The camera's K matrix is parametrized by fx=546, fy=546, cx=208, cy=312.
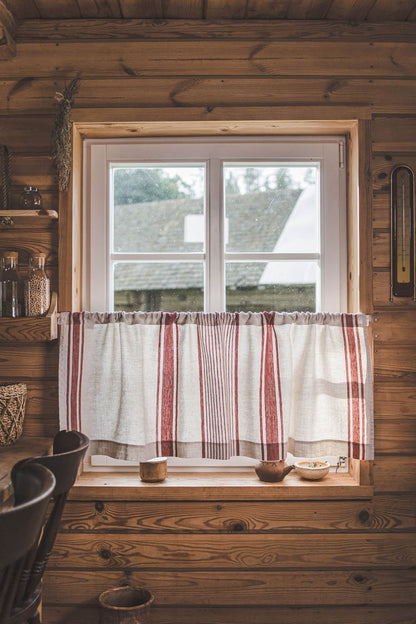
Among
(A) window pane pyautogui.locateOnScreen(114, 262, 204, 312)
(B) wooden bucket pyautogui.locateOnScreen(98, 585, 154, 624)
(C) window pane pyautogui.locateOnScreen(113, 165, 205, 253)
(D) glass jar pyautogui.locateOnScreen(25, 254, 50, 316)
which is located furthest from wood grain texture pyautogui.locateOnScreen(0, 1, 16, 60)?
(B) wooden bucket pyautogui.locateOnScreen(98, 585, 154, 624)

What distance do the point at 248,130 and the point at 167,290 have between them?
0.77 m

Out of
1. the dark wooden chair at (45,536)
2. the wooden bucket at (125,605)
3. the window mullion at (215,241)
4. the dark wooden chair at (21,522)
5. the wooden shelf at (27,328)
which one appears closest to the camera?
the dark wooden chair at (21,522)

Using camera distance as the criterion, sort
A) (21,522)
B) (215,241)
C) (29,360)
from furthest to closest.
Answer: (215,241)
(29,360)
(21,522)

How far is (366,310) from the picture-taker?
7.25 feet

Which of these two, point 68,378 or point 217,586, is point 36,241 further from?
point 217,586

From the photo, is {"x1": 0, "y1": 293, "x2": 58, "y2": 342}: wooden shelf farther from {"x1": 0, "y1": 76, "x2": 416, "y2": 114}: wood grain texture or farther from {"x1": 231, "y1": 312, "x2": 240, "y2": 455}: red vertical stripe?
{"x1": 0, "y1": 76, "x2": 416, "y2": 114}: wood grain texture

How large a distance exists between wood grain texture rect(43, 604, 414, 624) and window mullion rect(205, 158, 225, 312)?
1.22 meters

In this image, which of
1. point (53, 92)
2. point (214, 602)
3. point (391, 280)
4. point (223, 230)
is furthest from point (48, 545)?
point (53, 92)

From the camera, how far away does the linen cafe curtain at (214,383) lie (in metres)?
2.18

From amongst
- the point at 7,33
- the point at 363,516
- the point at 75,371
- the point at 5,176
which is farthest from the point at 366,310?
the point at 7,33

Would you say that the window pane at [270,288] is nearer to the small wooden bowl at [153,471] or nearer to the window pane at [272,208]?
the window pane at [272,208]

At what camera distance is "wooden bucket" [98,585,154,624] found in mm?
1944

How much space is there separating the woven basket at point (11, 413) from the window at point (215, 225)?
0.43 metres

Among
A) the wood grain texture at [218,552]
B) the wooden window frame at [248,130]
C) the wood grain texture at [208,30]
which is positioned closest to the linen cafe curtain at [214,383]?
the wooden window frame at [248,130]
